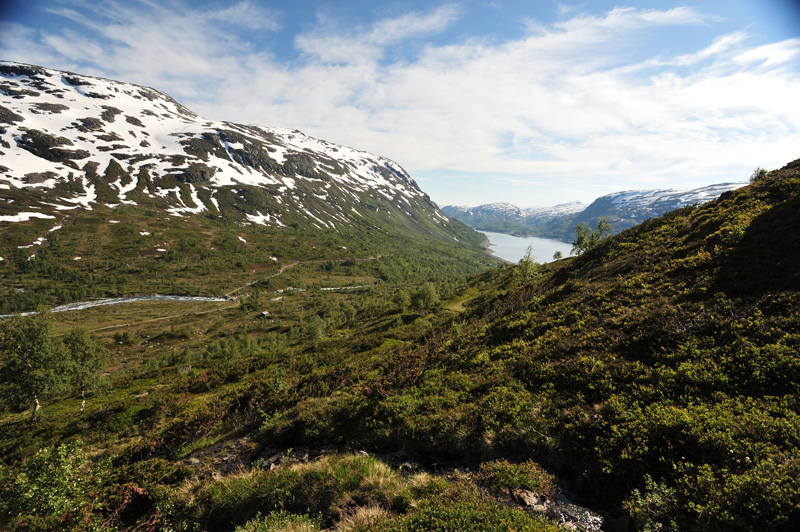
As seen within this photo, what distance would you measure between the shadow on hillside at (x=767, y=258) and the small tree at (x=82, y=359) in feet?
195

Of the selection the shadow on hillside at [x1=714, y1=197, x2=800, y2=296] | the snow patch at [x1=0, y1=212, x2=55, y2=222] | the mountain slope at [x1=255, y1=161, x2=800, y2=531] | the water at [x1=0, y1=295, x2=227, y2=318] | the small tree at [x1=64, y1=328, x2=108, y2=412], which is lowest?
the water at [x1=0, y1=295, x2=227, y2=318]

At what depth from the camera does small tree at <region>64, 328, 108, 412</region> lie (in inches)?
1357

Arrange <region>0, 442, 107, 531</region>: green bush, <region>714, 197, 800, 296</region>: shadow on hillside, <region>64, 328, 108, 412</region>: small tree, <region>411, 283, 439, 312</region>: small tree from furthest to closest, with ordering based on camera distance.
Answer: <region>411, 283, 439, 312</region>: small tree < <region>64, 328, 108, 412</region>: small tree < <region>714, 197, 800, 296</region>: shadow on hillside < <region>0, 442, 107, 531</region>: green bush

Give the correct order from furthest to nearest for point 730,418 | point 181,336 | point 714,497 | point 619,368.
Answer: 1. point 181,336
2. point 619,368
3. point 730,418
4. point 714,497

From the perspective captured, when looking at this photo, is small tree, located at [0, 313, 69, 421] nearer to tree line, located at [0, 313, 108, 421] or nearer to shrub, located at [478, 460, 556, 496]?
tree line, located at [0, 313, 108, 421]

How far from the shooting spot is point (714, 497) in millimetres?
6824

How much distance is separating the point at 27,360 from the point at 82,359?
18.8ft

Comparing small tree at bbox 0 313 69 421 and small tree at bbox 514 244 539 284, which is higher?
small tree at bbox 514 244 539 284

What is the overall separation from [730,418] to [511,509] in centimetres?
747

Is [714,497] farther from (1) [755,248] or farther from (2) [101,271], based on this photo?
(2) [101,271]

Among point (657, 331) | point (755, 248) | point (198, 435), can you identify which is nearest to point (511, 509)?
point (657, 331)

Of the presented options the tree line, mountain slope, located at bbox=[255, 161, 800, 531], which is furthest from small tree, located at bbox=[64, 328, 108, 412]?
mountain slope, located at bbox=[255, 161, 800, 531]

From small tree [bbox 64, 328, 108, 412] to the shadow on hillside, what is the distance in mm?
59385

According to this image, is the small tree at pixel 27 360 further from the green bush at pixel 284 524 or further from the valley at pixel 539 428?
the green bush at pixel 284 524
